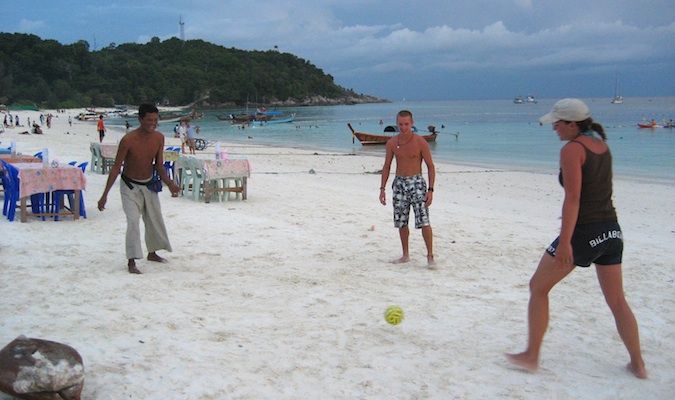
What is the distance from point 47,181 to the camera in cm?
780

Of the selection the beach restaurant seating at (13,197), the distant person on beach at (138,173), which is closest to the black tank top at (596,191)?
the distant person on beach at (138,173)

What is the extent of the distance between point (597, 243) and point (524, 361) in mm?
855

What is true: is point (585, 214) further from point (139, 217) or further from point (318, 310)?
point (139, 217)

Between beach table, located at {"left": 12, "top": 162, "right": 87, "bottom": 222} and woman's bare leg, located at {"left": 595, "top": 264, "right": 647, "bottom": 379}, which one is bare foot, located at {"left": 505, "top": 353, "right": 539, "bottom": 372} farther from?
beach table, located at {"left": 12, "top": 162, "right": 87, "bottom": 222}

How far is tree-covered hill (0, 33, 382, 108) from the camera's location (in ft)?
366

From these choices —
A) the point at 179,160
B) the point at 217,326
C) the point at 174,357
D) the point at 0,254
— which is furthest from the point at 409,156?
the point at 179,160

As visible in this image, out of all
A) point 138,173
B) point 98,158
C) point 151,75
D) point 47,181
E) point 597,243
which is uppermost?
point 151,75

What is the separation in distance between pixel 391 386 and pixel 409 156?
119 inches

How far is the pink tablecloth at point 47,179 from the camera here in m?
7.64

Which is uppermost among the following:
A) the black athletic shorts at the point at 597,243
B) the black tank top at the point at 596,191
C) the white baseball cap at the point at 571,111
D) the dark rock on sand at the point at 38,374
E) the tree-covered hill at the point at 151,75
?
the tree-covered hill at the point at 151,75

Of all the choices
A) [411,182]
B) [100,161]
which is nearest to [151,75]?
[100,161]

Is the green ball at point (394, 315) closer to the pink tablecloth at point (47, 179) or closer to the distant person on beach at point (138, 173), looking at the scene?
the distant person on beach at point (138, 173)

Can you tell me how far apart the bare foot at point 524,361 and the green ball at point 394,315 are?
0.97m

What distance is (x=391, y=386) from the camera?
3400 millimetres
